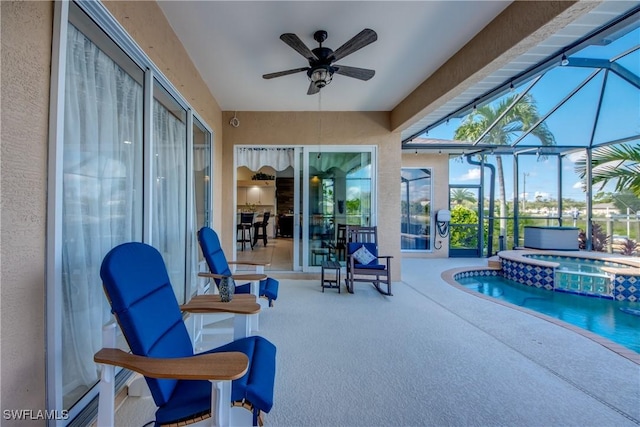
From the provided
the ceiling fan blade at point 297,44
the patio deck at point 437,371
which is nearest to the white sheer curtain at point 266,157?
the ceiling fan blade at point 297,44

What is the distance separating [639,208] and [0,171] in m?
8.91

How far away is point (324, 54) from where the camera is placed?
2.42 metres

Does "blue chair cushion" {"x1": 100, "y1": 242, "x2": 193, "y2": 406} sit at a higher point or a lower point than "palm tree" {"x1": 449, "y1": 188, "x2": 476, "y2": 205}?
lower

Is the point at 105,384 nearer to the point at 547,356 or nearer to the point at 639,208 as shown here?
the point at 547,356

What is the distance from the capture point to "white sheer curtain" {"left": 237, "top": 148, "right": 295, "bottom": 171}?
15.3 feet

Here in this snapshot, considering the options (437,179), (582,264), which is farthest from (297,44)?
(582,264)

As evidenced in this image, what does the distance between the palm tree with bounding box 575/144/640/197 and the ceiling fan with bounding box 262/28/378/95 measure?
254 inches

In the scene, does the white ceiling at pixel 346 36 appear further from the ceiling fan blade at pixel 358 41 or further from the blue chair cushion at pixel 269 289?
the blue chair cushion at pixel 269 289

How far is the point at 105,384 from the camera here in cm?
100

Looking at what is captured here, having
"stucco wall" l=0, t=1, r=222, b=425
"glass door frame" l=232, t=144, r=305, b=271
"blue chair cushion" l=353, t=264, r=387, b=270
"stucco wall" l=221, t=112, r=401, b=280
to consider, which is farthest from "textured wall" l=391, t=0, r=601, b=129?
"stucco wall" l=0, t=1, r=222, b=425

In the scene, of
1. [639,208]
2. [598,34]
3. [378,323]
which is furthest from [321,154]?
[639,208]

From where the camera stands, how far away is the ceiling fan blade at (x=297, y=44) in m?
2.09

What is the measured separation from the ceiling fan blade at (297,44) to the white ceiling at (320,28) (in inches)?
11.4

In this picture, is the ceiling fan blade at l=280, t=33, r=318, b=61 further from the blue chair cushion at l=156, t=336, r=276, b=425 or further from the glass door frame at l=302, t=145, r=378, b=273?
the blue chair cushion at l=156, t=336, r=276, b=425
